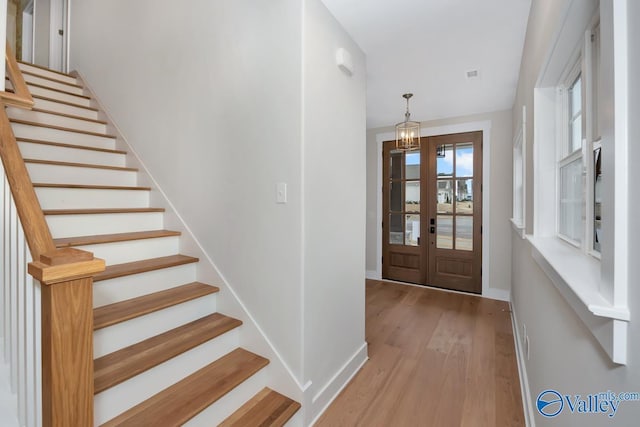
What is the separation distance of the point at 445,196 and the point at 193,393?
13.0 feet

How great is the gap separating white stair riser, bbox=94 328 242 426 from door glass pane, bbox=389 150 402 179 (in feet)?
12.0

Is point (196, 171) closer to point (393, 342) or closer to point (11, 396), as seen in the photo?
point (11, 396)

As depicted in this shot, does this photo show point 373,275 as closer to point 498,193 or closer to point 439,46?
point 498,193

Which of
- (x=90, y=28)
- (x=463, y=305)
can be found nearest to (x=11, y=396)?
(x=90, y=28)

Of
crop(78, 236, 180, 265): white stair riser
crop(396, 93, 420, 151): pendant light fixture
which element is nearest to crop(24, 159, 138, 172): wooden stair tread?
crop(78, 236, 180, 265): white stair riser

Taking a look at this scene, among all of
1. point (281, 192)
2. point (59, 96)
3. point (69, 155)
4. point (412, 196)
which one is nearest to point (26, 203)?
point (281, 192)

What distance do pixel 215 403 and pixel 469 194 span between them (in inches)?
156

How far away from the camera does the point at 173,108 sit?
7.68 ft

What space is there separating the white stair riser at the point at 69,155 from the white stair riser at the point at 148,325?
168 centimetres

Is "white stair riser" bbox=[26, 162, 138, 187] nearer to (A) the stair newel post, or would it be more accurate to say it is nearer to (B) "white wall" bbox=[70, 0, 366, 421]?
(B) "white wall" bbox=[70, 0, 366, 421]

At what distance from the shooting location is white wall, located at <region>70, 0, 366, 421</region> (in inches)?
67.9

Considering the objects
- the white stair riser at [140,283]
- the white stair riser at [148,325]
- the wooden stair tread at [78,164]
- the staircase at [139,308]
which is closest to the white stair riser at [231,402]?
the staircase at [139,308]

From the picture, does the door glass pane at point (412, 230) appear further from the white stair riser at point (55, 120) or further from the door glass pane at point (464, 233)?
the white stair riser at point (55, 120)

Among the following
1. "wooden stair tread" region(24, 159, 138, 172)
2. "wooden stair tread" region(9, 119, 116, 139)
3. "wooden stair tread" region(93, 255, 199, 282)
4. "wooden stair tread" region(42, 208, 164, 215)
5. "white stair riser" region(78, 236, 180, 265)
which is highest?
"wooden stair tread" region(9, 119, 116, 139)
